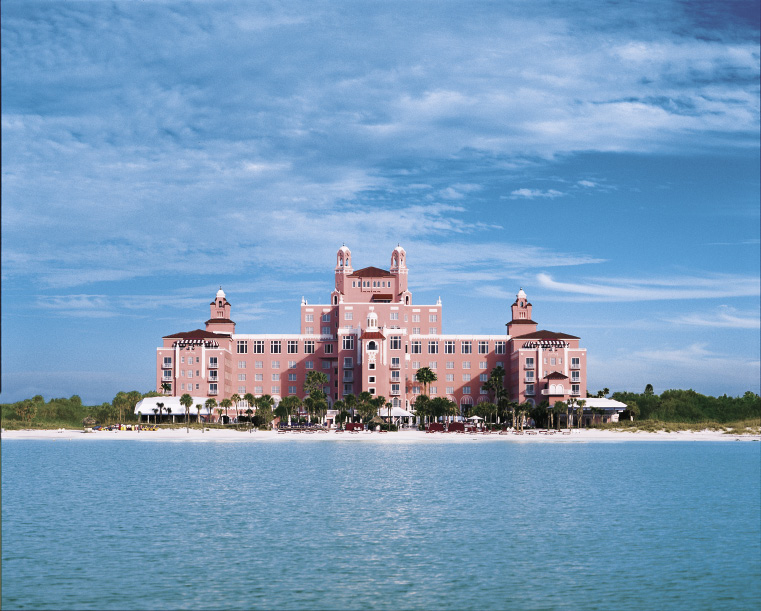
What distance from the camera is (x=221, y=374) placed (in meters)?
150

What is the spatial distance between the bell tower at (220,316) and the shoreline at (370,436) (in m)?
36.9

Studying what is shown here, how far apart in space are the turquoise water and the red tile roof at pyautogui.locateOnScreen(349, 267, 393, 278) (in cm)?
9686

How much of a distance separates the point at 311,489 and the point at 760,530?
26588mm

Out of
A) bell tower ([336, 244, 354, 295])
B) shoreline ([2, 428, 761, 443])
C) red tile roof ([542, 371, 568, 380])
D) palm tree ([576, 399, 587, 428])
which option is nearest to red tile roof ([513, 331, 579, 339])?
red tile roof ([542, 371, 568, 380])

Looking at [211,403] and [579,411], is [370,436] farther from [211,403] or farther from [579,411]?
[579,411]

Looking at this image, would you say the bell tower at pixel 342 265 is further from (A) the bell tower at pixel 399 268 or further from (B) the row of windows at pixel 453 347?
(B) the row of windows at pixel 453 347

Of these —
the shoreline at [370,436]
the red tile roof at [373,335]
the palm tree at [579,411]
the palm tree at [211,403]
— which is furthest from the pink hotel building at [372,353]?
A: the shoreline at [370,436]

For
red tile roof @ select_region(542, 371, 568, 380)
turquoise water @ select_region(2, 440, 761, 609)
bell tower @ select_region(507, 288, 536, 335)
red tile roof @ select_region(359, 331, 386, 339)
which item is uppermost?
bell tower @ select_region(507, 288, 536, 335)

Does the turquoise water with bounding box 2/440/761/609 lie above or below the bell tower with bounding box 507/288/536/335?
below

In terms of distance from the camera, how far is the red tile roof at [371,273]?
6599 inches

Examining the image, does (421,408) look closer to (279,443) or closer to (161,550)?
(279,443)

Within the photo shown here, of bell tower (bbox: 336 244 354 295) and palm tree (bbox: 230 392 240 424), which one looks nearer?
palm tree (bbox: 230 392 240 424)

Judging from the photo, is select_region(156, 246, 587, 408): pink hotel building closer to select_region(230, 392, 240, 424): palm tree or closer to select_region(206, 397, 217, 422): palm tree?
select_region(230, 392, 240, 424): palm tree

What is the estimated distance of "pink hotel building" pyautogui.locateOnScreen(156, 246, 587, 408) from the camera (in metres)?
149
